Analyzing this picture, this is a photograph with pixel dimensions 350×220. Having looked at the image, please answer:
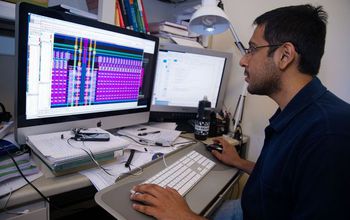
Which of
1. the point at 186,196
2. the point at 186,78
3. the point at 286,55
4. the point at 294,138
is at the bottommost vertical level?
the point at 186,196

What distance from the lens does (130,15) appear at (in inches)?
51.8

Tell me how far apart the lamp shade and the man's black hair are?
42 centimetres

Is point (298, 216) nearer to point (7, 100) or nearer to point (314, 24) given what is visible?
point (314, 24)

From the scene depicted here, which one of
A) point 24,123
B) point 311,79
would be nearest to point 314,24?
point 311,79

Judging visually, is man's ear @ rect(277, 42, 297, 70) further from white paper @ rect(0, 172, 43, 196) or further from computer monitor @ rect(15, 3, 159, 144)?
white paper @ rect(0, 172, 43, 196)

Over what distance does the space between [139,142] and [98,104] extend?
260 millimetres

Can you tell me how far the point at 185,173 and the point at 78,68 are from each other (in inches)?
21.0

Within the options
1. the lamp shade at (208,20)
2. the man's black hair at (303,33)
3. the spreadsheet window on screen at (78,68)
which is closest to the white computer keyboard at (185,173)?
the spreadsheet window on screen at (78,68)

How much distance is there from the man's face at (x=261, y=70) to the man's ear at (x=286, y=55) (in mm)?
23

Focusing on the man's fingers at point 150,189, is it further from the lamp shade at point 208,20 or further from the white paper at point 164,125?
the lamp shade at point 208,20

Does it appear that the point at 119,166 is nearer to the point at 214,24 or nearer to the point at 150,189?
the point at 150,189

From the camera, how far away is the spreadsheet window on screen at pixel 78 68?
71cm

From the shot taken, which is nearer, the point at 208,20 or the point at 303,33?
the point at 303,33

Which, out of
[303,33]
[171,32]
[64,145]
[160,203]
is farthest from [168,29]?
[160,203]
